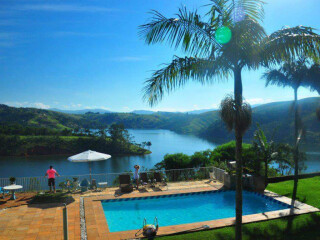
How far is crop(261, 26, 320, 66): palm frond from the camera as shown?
5000 millimetres

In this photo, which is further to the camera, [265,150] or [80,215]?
[265,150]

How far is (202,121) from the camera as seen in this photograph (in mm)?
131375

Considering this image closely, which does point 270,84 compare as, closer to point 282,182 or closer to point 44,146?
point 282,182

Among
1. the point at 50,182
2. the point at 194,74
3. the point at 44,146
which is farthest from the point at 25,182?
the point at 44,146

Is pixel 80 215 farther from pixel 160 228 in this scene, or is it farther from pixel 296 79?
pixel 296 79

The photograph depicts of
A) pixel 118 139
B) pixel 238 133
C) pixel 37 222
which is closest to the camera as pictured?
pixel 238 133

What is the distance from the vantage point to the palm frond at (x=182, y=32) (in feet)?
17.3

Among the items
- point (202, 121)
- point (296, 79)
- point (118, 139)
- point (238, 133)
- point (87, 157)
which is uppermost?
point (296, 79)

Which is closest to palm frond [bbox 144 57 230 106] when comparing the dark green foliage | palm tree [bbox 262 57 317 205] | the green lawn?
the green lawn

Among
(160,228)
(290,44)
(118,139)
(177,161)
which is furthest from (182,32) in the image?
(118,139)

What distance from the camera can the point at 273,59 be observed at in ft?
18.3

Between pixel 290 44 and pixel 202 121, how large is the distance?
12784 centimetres

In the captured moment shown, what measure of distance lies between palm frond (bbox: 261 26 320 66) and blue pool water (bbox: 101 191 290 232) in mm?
6599

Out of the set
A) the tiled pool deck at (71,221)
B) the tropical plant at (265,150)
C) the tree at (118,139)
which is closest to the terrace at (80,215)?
the tiled pool deck at (71,221)
